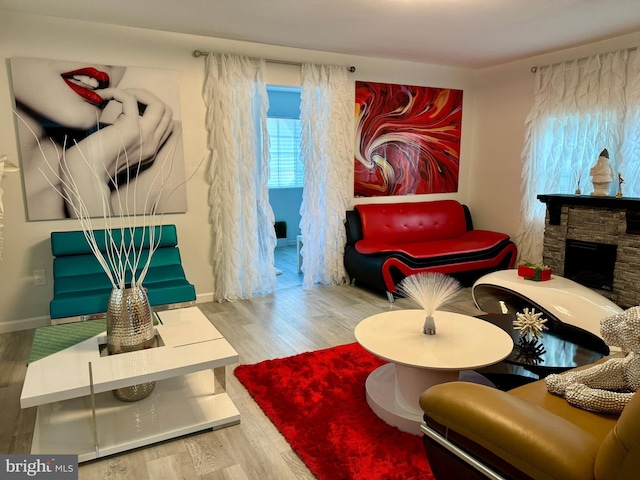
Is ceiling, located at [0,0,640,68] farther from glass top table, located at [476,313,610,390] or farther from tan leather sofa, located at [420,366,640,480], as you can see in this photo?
tan leather sofa, located at [420,366,640,480]

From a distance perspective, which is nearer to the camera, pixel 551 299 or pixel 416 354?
pixel 416 354

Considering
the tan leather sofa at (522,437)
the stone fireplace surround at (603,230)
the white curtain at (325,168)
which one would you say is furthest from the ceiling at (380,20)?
the tan leather sofa at (522,437)

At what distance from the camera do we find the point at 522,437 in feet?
4.11

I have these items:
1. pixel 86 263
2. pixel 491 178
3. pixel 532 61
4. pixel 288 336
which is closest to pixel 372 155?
pixel 491 178

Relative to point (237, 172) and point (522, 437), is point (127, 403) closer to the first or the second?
point (522, 437)

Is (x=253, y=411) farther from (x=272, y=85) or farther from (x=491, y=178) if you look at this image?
(x=491, y=178)

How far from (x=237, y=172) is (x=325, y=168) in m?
0.95

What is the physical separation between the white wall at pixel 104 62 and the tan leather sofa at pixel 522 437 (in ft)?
10.0

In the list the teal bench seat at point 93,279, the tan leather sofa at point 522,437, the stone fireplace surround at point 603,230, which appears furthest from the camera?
the stone fireplace surround at point 603,230

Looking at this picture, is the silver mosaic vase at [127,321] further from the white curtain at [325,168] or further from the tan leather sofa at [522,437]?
the white curtain at [325,168]

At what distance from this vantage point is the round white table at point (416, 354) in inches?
80.0

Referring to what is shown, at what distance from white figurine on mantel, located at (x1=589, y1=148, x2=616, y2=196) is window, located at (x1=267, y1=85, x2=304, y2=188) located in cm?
365

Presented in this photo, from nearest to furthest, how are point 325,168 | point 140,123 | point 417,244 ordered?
1. point 140,123
2. point 325,168
3. point 417,244

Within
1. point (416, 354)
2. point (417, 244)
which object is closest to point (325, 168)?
point (417, 244)
